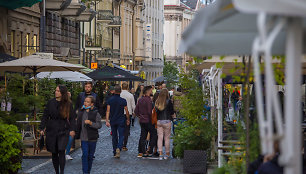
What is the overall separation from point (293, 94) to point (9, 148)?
853 cm

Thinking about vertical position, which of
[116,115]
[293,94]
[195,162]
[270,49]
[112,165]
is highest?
[270,49]

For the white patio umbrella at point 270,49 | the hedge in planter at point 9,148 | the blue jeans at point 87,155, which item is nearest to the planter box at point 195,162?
the blue jeans at point 87,155

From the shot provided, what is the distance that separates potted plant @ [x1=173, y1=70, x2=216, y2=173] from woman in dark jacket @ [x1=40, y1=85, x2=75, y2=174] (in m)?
2.58

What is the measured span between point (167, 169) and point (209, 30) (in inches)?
391

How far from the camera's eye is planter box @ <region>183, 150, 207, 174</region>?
13.4m

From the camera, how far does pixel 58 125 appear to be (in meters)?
12.0

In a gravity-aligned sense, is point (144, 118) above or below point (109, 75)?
below

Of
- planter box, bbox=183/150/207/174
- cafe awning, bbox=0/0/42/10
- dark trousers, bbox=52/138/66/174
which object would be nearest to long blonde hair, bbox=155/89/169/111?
planter box, bbox=183/150/207/174

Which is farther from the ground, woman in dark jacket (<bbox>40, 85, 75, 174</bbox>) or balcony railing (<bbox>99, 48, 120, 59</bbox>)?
balcony railing (<bbox>99, 48, 120, 59</bbox>)

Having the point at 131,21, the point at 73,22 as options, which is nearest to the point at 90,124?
the point at 73,22

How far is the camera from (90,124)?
1257 centimetres

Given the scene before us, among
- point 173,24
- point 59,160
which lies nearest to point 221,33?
point 59,160

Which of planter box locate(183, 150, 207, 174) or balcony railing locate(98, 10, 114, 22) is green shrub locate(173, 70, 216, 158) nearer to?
planter box locate(183, 150, 207, 174)

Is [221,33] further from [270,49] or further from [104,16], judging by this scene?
[104,16]
